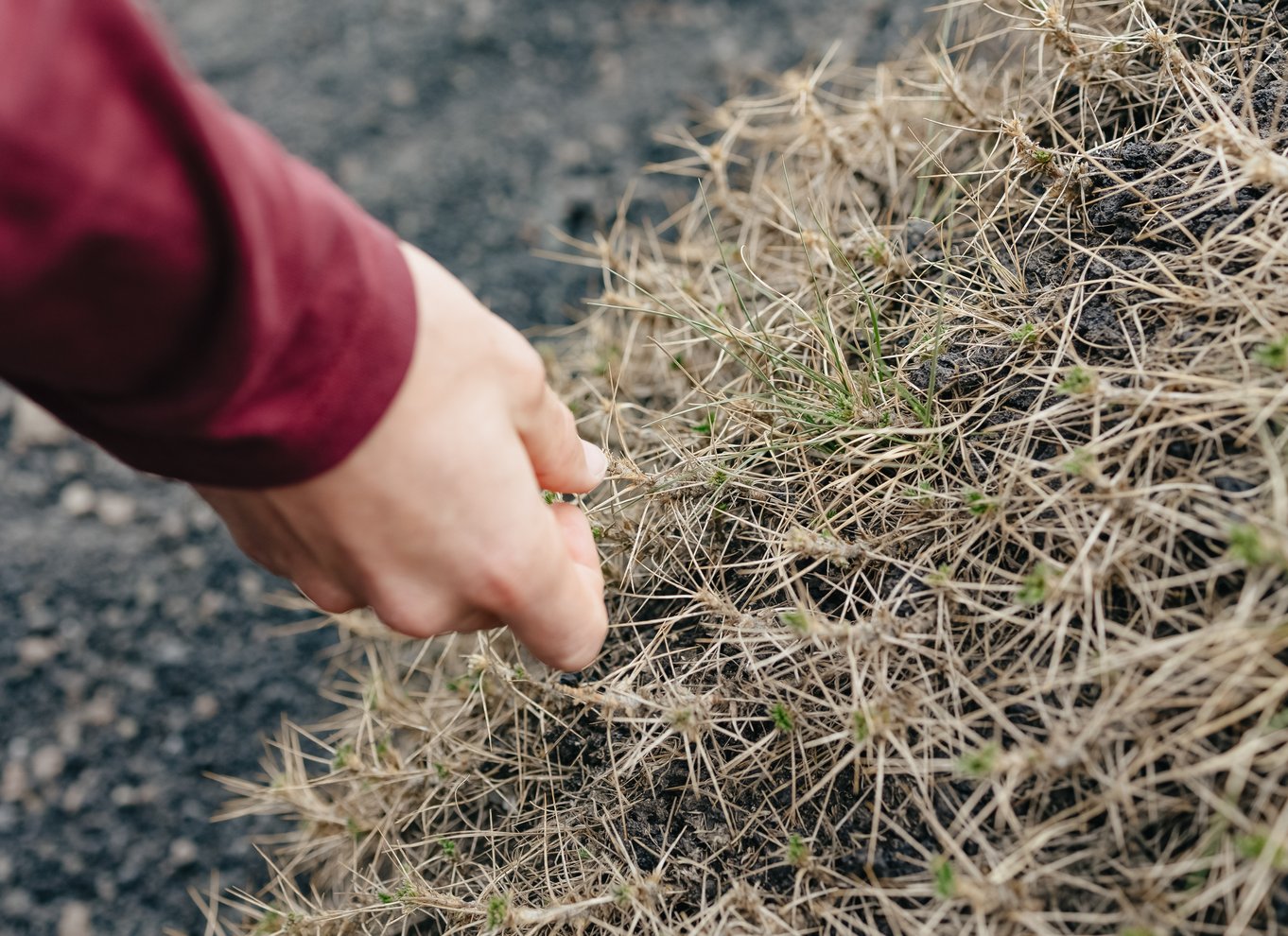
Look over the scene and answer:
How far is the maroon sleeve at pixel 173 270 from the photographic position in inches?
36.6

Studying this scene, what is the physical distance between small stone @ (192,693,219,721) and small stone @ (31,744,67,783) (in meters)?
0.36

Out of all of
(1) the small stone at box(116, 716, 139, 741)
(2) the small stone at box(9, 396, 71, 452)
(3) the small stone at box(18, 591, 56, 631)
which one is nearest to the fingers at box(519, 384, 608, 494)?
(1) the small stone at box(116, 716, 139, 741)

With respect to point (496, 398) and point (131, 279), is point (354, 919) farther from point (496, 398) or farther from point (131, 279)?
point (131, 279)

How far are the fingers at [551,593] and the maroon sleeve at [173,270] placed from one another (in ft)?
0.88

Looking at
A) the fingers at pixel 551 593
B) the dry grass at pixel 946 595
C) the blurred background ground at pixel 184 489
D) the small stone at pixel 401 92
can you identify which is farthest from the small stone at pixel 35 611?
the small stone at pixel 401 92

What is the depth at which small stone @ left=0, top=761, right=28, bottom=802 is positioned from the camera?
252cm

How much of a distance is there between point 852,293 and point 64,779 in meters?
2.44

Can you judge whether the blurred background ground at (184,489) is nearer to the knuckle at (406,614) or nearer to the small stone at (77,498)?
the small stone at (77,498)

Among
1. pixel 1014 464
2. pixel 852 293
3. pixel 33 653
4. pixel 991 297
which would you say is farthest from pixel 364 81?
pixel 1014 464

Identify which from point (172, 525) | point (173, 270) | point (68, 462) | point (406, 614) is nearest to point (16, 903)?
point (172, 525)

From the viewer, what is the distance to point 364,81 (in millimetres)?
3719

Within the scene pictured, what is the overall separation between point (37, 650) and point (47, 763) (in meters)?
0.34

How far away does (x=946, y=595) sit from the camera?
1.45m

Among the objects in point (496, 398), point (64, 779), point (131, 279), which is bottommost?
point (64, 779)
